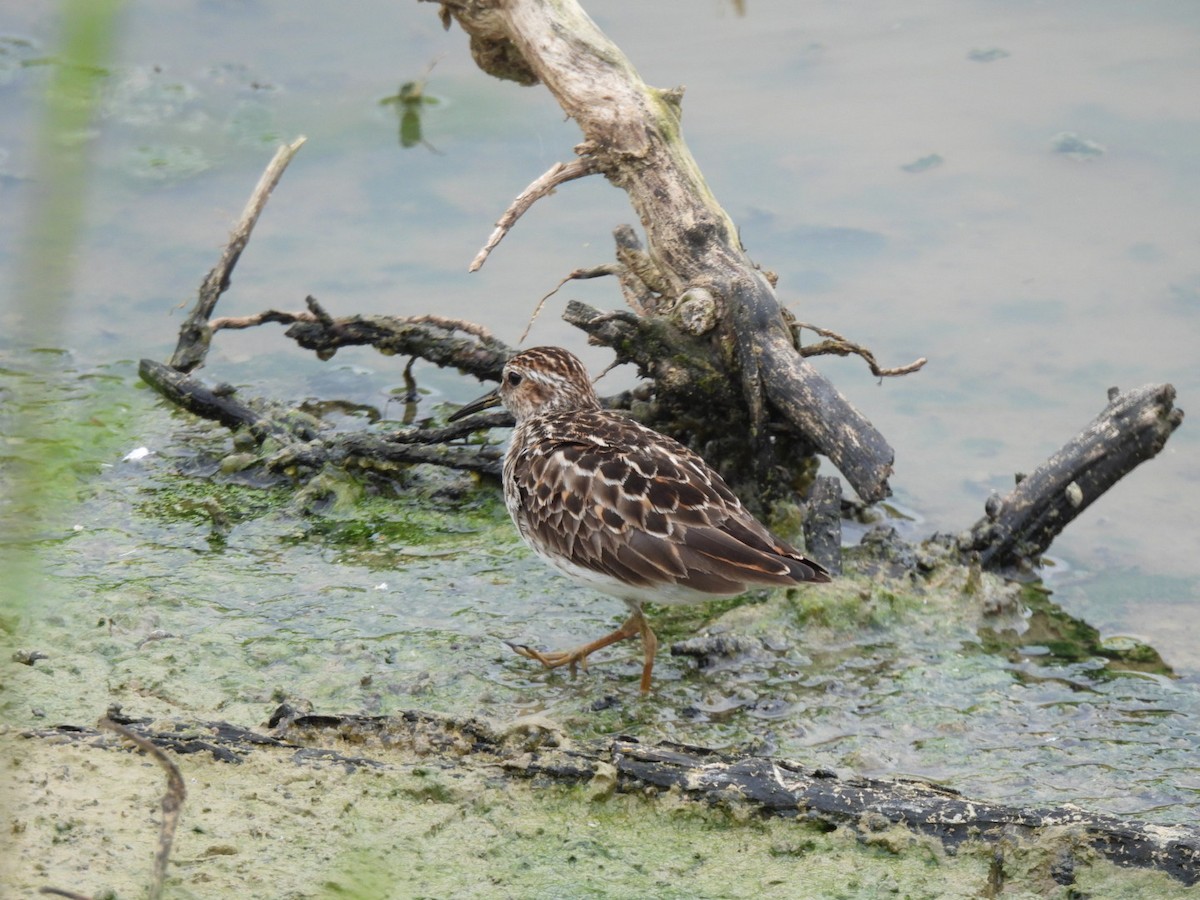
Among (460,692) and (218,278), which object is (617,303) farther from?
(460,692)

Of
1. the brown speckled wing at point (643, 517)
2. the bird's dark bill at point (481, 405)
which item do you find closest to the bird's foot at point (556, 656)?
the brown speckled wing at point (643, 517)

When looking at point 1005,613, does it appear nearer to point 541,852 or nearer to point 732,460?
point 732,460

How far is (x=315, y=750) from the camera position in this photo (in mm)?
3701

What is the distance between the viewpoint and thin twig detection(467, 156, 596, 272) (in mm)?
5496

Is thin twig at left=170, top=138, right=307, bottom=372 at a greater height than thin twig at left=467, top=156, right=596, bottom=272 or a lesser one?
lesser

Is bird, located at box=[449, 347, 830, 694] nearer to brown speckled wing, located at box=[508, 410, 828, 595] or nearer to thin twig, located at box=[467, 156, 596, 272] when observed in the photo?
brown speckled wing, located at box=[508, 410, 828, 595]

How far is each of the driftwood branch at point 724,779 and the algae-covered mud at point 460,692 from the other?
5cm

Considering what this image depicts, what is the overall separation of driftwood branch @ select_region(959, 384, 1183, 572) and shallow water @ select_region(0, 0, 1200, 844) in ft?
1.16

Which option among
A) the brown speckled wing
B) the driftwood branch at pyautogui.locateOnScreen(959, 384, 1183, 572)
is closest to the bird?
the brown speckled wing

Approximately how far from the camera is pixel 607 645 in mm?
5086

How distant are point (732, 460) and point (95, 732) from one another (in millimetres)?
3110

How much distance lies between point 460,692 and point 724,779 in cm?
138

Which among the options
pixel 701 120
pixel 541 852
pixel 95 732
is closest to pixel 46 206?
pixel 541 852

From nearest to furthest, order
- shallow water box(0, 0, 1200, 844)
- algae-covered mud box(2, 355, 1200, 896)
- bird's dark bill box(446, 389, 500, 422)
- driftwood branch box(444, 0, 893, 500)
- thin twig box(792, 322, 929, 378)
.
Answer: algae-covered mud box(2, 355, 1200, 896), shallow water box(0, 0, 1200, 844), driftwood branch box(444, 0, 893, 500), thin twig box(792, 322, 929, 378), bird's dark bill box(446, 389, 500, 422)
